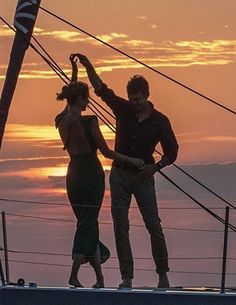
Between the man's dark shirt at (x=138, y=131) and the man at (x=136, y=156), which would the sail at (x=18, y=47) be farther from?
the man's dark shirt at (x=138, y=131)

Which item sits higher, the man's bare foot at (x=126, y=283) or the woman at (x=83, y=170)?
the woman at (x=83, y=170)

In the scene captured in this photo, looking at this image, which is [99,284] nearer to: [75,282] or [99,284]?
[99,284]

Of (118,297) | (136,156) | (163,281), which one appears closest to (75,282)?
(118,297)

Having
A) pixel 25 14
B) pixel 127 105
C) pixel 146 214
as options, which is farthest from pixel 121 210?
pixel 25 14

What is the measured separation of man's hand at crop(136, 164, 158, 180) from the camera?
13352mm

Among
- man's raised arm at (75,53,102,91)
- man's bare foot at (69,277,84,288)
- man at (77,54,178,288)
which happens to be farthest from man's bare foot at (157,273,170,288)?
man's raised arm at (75,53,102,91)

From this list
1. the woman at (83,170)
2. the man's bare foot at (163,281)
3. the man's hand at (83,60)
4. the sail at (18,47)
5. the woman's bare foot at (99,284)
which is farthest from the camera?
the sail at (18,47)

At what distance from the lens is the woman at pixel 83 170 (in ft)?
42.8

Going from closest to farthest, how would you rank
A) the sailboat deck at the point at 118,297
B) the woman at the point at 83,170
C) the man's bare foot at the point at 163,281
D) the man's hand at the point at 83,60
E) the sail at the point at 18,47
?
the woman at the point at 83,170 → the sailboat deck at the point at 118,297 → the man's hand at the point at 83,60 → the man's bare foot at the point at 163,281 → the sail at the point at 18,47

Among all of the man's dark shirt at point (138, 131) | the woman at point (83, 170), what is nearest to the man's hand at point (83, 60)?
the woman at point (83, 170)

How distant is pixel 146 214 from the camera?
13.5 metres

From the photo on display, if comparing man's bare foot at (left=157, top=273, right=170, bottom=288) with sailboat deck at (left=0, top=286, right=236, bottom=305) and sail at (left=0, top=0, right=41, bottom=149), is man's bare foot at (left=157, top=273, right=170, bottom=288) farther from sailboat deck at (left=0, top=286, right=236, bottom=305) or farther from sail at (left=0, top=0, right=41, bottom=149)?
sail at (left=0, top=0, right=41, bottom=149)

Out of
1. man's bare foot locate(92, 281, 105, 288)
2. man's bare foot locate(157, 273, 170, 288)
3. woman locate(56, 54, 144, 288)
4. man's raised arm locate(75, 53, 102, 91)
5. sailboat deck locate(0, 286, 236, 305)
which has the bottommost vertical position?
sailboat deck locate(0, 286, 236, 305)

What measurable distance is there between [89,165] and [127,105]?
78cm
